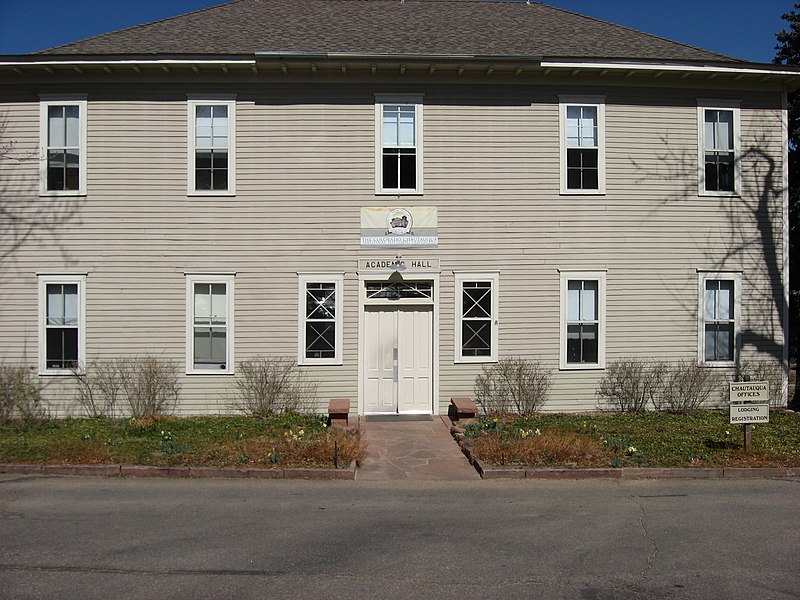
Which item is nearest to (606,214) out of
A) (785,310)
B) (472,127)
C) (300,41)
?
(472,127)

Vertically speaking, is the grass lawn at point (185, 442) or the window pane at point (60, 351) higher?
the window pane at point (60, 351)

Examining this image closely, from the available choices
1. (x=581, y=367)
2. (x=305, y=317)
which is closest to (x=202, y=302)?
(x=305, y=317)

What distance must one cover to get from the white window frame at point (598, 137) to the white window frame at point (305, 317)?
498 centimetres

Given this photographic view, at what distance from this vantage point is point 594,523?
775cm

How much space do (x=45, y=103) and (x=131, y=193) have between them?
2.48 metres

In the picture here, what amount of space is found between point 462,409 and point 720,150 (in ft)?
25.8

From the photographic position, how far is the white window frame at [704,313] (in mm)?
14805

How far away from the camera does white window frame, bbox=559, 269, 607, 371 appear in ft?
47.4

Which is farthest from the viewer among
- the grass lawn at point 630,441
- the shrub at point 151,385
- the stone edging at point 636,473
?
the shrub at point 151,385

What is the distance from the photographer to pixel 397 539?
7133 millimetres

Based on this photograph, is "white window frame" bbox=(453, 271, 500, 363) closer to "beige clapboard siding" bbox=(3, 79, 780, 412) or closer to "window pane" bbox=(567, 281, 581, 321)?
"beige clapboard siding" bbox=(3, 79, 780, 412)

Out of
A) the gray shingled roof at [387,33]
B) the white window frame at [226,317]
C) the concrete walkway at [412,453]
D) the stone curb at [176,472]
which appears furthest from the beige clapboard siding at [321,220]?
the stone curb at [176,472]

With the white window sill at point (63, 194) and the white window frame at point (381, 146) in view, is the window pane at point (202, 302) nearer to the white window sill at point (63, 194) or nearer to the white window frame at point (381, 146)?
the white window sill at point (63, 194)

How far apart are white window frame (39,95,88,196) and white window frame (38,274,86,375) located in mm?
1667
